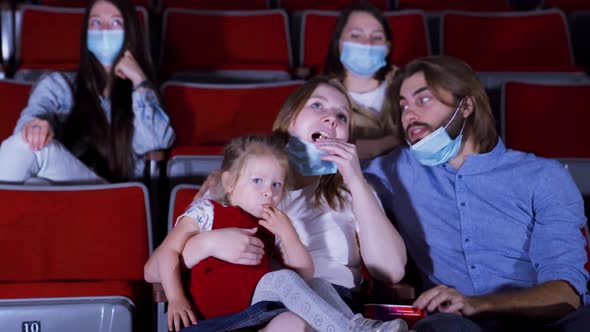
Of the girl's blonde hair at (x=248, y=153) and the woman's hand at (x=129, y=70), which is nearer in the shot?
the girl's blonde hair at (x=248, y=153)

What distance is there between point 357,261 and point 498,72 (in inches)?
27.9

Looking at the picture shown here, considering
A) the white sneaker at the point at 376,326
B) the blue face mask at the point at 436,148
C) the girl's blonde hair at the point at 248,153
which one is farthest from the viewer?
the blue face mask at the point at 436,148

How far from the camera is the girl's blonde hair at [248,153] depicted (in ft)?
2.18

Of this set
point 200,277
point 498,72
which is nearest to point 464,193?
point 200,277

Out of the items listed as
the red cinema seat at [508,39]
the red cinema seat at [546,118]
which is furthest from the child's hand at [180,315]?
the red cinema seat at [508,39]

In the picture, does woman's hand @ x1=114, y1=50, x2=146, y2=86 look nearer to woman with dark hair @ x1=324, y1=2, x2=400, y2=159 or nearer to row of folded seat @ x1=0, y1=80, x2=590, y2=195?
row of folded seat @ x1=0, y1=80, x2=590, y2=195

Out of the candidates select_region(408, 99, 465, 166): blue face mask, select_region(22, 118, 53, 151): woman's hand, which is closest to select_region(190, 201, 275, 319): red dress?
select_region(408, 99, 465, 166): blue face mask

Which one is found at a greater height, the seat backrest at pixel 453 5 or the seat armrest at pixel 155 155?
the seat backrest at pixel 453 5

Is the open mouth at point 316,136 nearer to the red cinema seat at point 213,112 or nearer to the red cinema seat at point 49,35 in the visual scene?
the red cinema seat at point 213,112

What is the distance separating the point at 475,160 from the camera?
2.53 ft

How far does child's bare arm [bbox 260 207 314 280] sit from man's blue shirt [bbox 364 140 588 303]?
16 centimetres

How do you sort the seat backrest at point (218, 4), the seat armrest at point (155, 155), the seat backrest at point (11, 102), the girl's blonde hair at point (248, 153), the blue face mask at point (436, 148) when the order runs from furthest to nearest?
the seat backrest at point (218, 4)
the seat backrest at point (11, 102)
the seat armrest at point (155, 155)
the blue face mask at point (436, 148)
the girl's blonde hair at point (248, 153)

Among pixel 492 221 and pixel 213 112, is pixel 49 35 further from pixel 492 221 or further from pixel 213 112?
pixel 492 221

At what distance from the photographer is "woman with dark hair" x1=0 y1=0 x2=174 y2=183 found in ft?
3.25
